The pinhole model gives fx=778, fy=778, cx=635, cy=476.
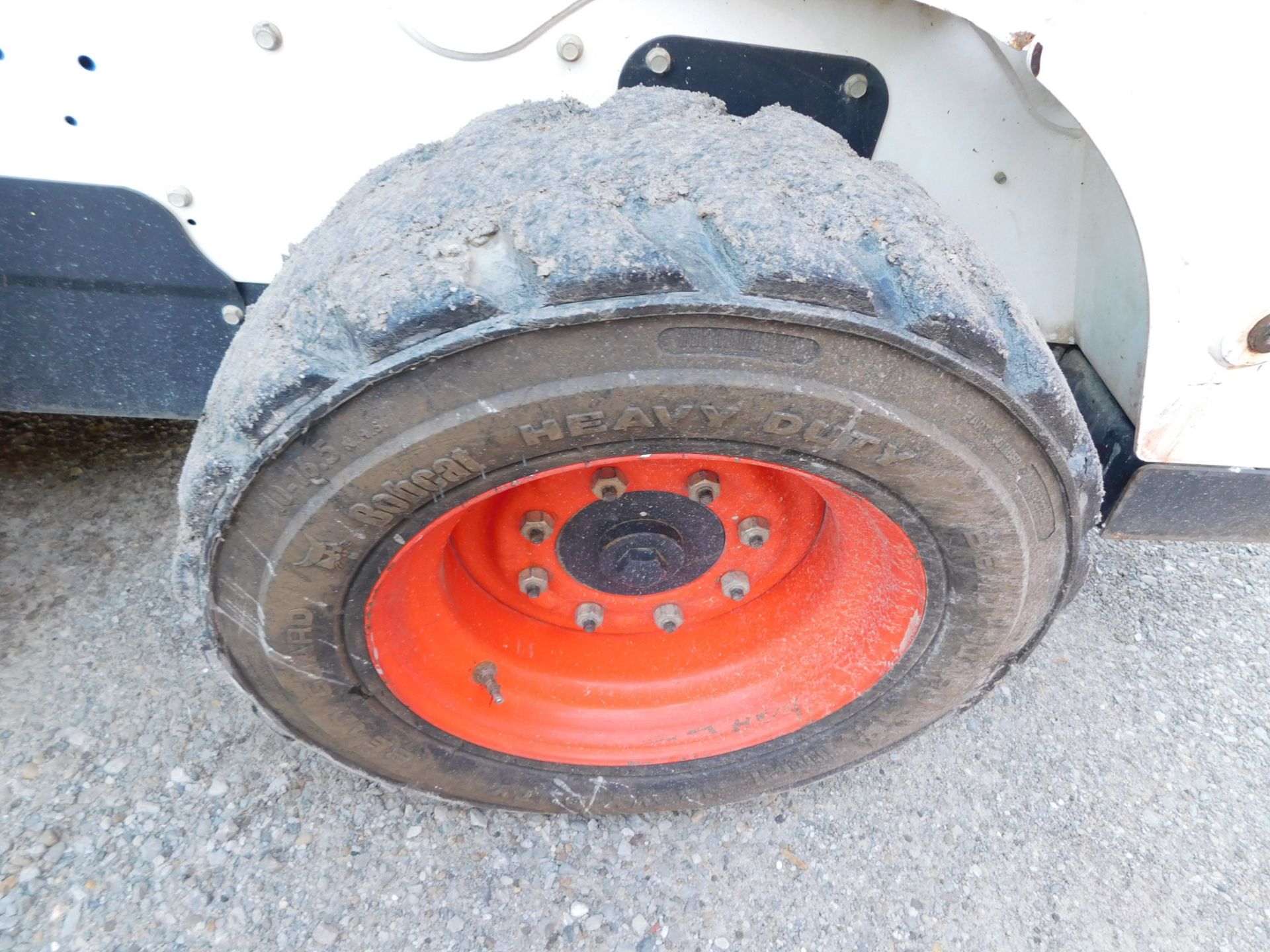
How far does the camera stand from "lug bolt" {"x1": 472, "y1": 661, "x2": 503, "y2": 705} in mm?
1364

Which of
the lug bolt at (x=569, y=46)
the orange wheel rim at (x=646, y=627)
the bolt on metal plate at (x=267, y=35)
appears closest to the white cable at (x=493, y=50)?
the lug bolt at (x=569, y=46)

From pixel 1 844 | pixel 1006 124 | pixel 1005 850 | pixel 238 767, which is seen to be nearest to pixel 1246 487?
pixel 1006 124

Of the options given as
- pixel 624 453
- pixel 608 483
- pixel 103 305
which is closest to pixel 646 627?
pixel 608 483

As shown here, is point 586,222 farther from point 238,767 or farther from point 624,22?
point 238,767

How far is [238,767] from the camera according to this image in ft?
5.09

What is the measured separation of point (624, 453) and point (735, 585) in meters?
0.59

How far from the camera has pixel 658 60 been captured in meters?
1.12

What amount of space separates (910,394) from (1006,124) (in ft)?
1.82

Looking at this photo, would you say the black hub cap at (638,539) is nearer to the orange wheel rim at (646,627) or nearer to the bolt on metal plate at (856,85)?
the orange wheel rim at (646,627)

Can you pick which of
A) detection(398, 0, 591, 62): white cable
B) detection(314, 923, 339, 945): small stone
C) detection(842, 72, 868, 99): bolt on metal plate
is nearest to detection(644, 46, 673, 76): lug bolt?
detection(398, 0, 591, 62): white cable

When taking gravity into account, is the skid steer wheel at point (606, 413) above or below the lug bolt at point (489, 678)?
above

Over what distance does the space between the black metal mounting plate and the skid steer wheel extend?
98 millimetres

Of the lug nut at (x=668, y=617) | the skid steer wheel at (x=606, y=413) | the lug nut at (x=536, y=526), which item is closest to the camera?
the skid steer wheel at (x=606, y=413)

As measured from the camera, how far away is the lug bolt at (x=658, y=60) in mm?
1108
